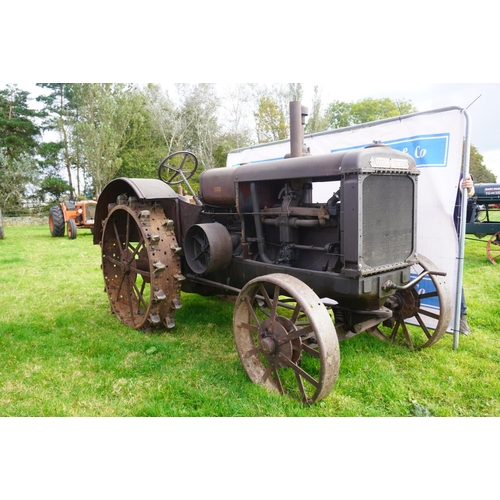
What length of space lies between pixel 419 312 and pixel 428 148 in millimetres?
1582

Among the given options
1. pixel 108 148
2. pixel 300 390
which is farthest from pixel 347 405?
pixel 108 148

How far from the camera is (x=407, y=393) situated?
2.85 metres

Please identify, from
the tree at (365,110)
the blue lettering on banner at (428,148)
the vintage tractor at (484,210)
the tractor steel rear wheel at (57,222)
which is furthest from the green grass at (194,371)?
the tree at (365,110)

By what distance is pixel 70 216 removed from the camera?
1452cm

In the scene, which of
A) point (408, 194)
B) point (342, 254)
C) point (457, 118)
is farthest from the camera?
point (457, 118)

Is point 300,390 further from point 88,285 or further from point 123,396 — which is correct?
point 88,285

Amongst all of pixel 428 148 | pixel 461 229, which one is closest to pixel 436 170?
pixel 428 148

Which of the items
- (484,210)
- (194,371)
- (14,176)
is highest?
(14,176)

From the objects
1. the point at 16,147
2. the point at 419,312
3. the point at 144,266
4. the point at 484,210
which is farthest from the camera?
the point at 16,147

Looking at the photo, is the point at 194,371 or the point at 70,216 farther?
the point at 70,216

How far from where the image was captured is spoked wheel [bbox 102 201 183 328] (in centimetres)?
376

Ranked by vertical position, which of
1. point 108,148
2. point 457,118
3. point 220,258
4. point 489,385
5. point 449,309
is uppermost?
point 108,148

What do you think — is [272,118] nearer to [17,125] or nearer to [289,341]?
[17,125]

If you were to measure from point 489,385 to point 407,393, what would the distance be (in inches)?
24.0
